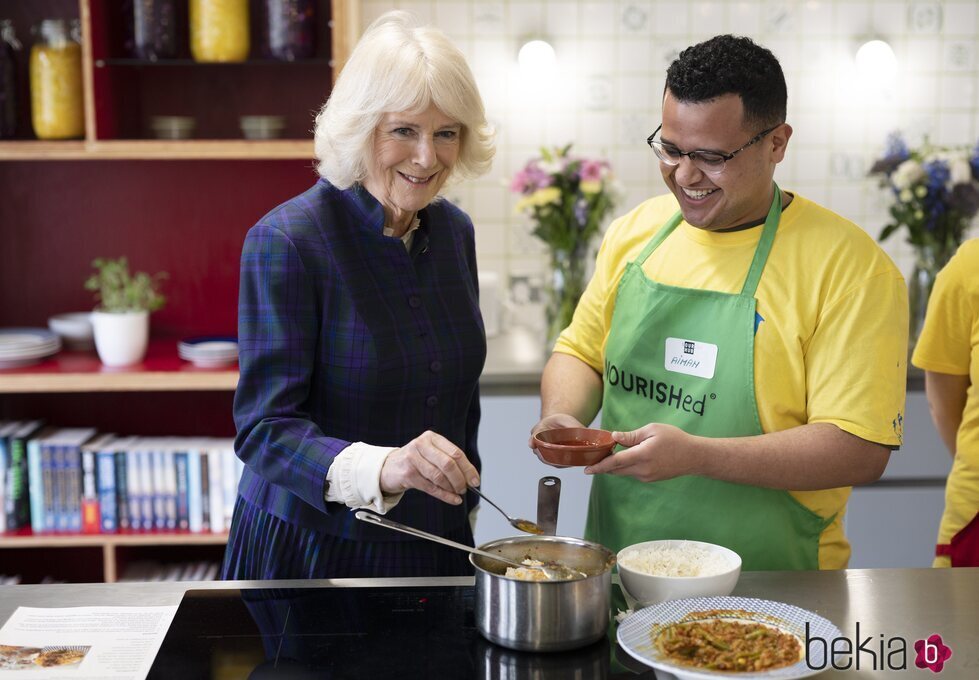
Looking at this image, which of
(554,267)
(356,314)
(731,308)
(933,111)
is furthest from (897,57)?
(356,314)

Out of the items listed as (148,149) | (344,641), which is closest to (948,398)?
(344,641)

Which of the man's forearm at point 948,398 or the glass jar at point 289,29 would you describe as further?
the glass jar at point 289,29

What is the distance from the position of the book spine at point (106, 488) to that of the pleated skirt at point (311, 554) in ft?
4.04

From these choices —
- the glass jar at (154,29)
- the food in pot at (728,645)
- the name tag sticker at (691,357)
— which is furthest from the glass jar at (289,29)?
the food in pot at (728,645)

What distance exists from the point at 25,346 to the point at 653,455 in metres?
2.00

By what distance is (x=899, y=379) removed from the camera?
165 centimetres

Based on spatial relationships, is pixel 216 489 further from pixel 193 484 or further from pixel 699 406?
pixel 699 406

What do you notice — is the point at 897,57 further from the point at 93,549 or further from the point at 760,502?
the point at 93,549

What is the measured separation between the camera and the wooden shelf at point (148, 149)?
9.09ft

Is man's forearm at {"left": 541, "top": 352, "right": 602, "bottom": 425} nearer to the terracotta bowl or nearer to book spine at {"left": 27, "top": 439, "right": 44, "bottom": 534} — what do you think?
the terracotta bowl

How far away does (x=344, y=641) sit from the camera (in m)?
1.40

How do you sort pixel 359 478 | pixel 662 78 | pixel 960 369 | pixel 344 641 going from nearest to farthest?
pixel 344 641
pixel 359 478
pixel 960 369
pixel 662 78

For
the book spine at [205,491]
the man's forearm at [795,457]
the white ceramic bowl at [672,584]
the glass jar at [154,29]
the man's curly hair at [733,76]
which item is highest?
the glass jar at [154,29]

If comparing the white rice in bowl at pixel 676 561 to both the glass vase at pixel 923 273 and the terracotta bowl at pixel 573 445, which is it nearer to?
the terracotta bowl at pixel 573 445
